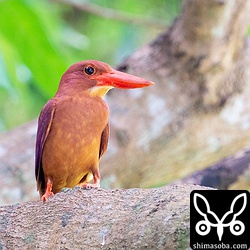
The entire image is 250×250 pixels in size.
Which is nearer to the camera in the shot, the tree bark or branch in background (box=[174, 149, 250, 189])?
the tree bark

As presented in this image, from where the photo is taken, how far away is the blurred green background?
5148 millimetres

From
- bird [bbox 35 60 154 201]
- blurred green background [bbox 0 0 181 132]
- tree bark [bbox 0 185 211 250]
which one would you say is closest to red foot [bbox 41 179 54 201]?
bird [bbox 35 60 154 201]

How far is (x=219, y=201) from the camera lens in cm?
233

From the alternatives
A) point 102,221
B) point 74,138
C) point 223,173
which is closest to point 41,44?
point 223,173

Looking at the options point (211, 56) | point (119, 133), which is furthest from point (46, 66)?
point (211, 56)

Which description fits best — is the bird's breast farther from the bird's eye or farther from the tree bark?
the tree bark

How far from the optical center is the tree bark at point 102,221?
2.39 metres

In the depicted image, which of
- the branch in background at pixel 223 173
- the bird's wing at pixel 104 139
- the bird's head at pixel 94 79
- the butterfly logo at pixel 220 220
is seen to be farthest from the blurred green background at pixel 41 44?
the butterfly logo at pixel 220 220

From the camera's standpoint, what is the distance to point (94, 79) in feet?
11.7

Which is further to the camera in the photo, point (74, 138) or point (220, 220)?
point (74, 138)

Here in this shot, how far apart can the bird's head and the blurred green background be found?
1486 millimetres

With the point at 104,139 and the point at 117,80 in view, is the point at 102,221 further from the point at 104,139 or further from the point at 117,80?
the point at 117,80

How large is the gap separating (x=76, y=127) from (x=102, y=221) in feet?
2.64

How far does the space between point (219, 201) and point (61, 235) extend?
2.10 ft
